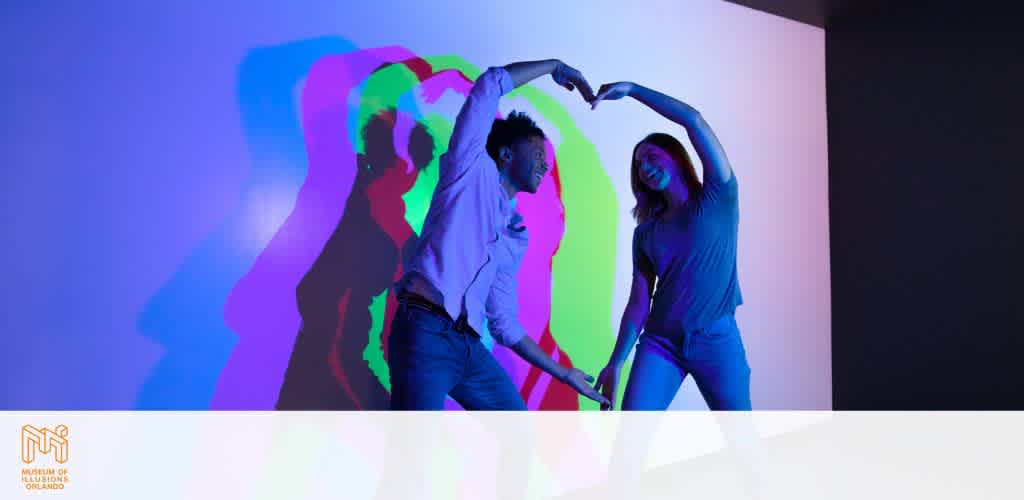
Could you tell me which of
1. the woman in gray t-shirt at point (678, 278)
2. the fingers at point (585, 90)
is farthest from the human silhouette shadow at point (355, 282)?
the woman in gray t-shirt at point (678, 278)

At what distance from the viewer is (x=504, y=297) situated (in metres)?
4.05

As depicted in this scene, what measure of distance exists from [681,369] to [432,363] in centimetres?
144

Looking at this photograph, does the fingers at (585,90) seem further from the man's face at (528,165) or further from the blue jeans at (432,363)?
the blue jeans at (432,363)

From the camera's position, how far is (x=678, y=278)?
14.9ft

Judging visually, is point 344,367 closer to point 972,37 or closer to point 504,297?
point 504,297

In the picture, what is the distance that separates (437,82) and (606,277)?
127cm

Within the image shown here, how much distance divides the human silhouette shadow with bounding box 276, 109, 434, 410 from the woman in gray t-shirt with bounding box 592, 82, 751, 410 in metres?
1.15

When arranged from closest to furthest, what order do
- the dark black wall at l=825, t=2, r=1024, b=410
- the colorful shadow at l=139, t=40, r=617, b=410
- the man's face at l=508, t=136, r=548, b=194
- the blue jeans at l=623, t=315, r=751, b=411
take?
1. the colorful shadow at l=139, t=40, r=617, b=410
2. the man's face at l=508, t=136, r=548, b=194
3. the blue jeans at l=623, t=315, r=751, b=411
4. the dark black wall at l=825, t=2, r=1024, b=410

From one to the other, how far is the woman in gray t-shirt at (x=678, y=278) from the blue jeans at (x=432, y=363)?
0.85 m

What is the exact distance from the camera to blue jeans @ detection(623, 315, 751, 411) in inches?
174
